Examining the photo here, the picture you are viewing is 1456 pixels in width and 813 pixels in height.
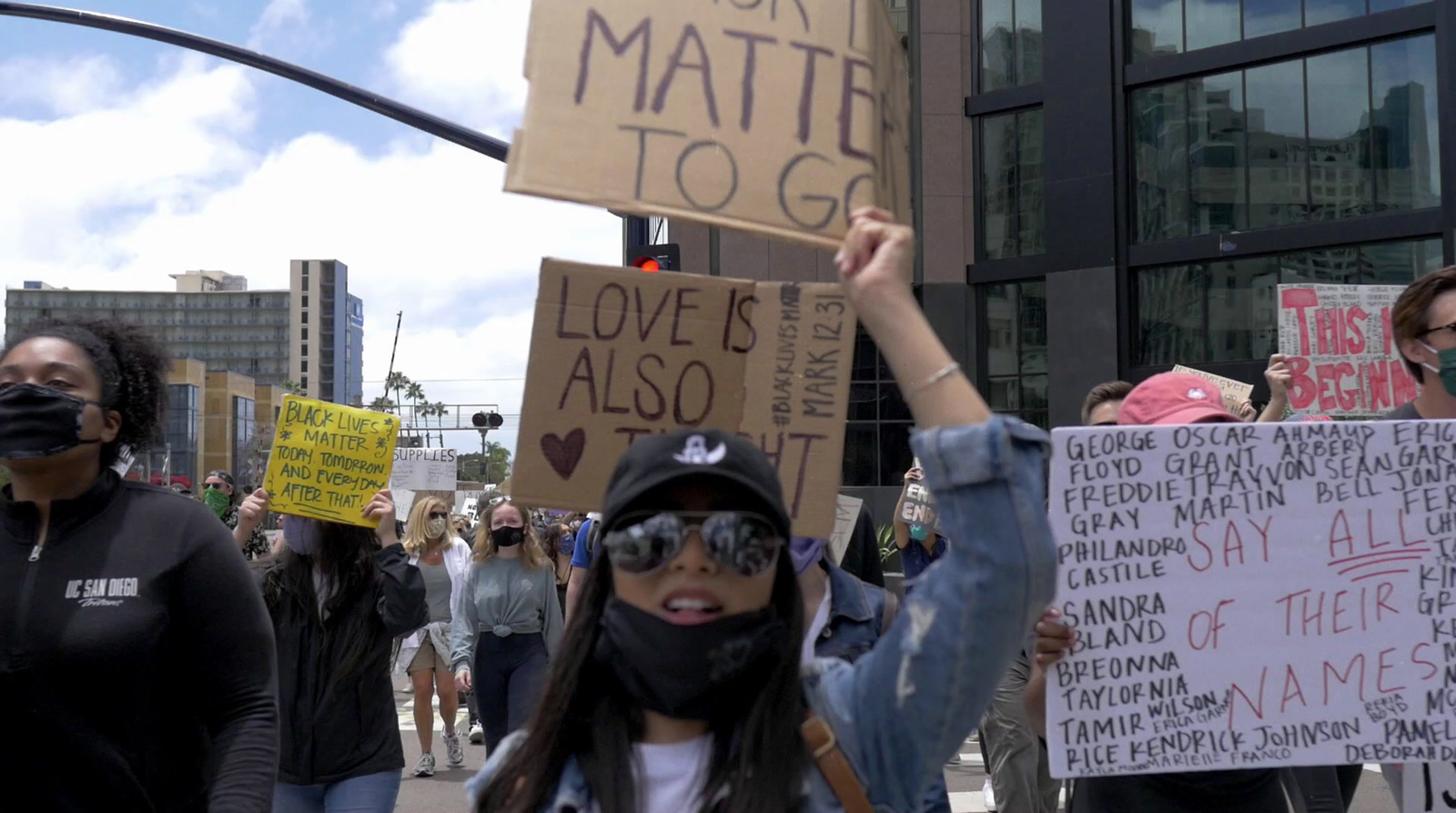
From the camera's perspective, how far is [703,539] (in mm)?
2031

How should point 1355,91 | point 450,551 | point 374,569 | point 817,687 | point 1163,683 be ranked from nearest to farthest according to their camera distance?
point 817,687 → point 1163,683 → point 374,569 → point 450,551 → point 1355,91

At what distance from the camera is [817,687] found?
6.91ft

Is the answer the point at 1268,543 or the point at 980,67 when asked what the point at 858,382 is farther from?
the point at 1268,543

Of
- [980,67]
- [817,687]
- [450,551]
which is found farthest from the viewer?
[980,67]

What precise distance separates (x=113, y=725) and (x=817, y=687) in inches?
65.3

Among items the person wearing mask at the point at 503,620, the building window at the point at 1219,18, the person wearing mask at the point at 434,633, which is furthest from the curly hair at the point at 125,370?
the building window at the point at 1219,18

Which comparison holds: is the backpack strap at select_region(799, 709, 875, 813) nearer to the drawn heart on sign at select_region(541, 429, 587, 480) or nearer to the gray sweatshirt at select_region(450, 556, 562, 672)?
the drawn heart on sign at select_region(541, 429, 587, 480)

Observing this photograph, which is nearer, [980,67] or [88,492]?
[88,492]

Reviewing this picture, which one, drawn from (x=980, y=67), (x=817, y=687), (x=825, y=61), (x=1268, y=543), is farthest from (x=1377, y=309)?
(x=980, y=67)

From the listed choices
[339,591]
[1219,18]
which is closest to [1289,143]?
[1219,18]

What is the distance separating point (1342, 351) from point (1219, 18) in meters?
21.7

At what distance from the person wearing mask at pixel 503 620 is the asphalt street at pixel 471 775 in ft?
2.03

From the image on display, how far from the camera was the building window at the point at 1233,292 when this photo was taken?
2542cm

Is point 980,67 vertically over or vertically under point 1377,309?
over
